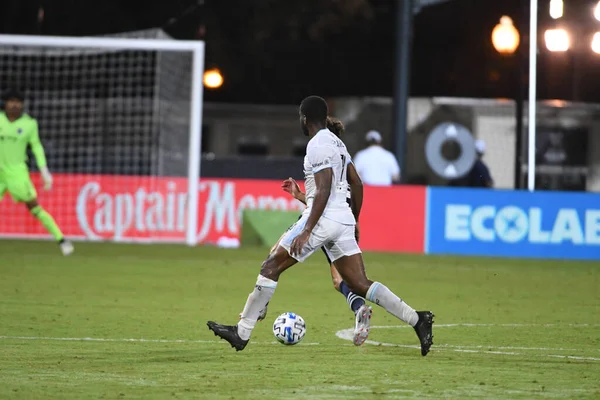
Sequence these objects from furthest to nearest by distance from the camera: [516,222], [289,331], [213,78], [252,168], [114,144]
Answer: [213,78] < [252,168] < [114,144] < [516,222] < [289,331]

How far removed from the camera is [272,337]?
11.7 meters

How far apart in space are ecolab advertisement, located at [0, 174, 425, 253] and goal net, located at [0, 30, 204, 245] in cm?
2

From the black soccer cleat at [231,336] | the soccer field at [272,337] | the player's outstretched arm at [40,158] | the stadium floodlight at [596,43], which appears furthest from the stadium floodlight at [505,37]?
the black soccer cleat at [231,336]

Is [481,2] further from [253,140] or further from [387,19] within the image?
[253,140]

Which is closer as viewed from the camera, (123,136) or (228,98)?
(123,136)

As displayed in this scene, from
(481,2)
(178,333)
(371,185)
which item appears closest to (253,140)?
(481,2)

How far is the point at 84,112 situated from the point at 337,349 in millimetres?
18038

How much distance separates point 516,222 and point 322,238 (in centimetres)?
1391

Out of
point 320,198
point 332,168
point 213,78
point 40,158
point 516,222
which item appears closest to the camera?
point 320,198

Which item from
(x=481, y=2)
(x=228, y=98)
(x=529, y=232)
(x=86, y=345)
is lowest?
(x=86, y=345)

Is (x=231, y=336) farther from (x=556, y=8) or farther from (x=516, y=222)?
(x=556, y=8)

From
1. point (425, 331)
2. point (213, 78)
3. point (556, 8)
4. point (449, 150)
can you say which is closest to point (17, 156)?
point (556, 8)

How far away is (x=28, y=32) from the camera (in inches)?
1357

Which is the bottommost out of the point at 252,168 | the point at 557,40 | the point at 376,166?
the point at 376,166
